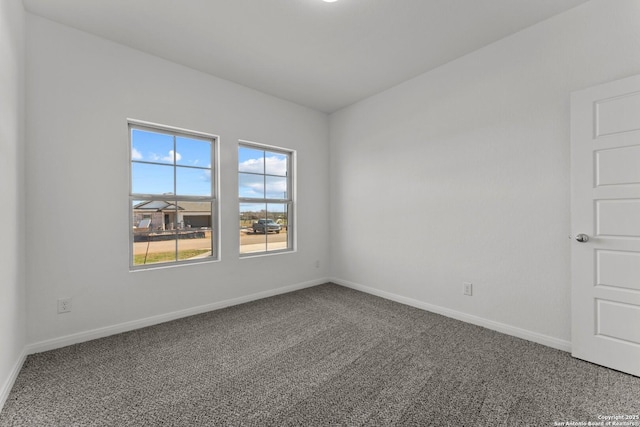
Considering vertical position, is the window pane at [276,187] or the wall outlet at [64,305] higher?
the window pane at [276,187]

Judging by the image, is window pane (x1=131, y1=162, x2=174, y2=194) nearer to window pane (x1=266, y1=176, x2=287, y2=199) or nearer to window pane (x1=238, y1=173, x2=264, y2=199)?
window pane (x1=238, y1=173, x2=264, y2=199)

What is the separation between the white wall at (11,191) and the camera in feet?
5.59

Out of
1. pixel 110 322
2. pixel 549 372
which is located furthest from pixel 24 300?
pixel 549 372

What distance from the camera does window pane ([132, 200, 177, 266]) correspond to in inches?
113

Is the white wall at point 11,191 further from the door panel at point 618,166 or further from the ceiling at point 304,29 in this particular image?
the door panel at point 618,166

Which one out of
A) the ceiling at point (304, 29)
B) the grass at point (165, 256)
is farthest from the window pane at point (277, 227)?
the ceiling at point (304, 29)

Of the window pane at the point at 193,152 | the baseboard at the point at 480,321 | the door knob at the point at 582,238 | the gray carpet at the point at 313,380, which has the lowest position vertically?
the gray carpet at the point at 313,380

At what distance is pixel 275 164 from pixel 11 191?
2.65 meters

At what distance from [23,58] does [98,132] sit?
668mm

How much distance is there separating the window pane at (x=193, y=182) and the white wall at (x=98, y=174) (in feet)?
0.65

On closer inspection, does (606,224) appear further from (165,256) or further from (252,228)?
(165,256)

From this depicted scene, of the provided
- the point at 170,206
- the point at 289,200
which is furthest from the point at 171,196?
the point at 289,200

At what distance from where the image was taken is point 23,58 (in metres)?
2.18

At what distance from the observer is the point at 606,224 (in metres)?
2.03
